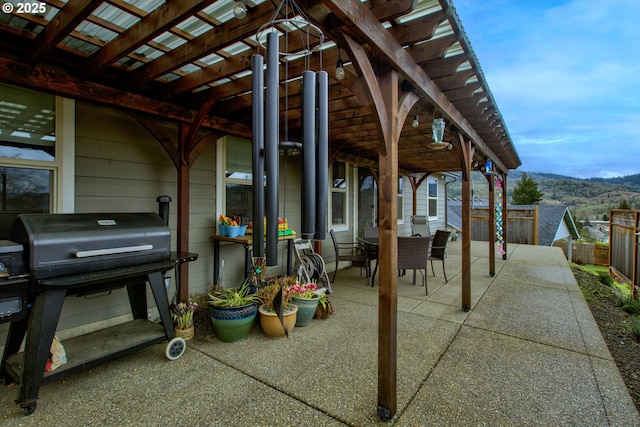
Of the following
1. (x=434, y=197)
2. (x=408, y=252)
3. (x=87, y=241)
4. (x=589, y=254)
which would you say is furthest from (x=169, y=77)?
(x=589, y=254)

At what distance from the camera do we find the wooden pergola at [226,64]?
1.79 m

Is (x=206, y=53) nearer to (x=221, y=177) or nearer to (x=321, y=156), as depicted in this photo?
(x=321, y=156)

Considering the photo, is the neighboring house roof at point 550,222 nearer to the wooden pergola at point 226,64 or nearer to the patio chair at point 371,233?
the patio chair at point 371,233

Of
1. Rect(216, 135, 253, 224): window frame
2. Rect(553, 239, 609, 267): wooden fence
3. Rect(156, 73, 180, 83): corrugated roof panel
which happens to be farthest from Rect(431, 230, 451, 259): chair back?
Rect(553, 239, 609, 267): wooden fence

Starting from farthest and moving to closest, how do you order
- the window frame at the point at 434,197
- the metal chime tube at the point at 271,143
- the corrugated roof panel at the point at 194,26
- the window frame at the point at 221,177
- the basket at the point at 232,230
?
the window frame at the point at 434,197 < the window frame at the point at 221,177 < the basket at the point at 232,230 < the corrugated roof panel at the point at 194,26 < the metal chime tube at the point at 271,143

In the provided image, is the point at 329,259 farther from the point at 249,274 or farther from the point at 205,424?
the point at 205,424

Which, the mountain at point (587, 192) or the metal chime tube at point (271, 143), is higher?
the mountain at point (587, 192)

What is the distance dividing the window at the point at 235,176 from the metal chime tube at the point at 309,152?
2958 mm

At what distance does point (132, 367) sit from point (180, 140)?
7.17 ft

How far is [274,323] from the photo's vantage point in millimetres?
2934

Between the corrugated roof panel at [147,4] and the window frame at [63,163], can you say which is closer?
the corrugated roof panel at [147,4]

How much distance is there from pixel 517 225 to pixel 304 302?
1125cm

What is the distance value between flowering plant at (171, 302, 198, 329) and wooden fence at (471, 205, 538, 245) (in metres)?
10.6

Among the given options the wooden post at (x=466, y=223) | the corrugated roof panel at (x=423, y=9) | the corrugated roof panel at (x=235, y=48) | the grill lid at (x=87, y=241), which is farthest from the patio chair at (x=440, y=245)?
the grill lid at (x=87, y=241)
